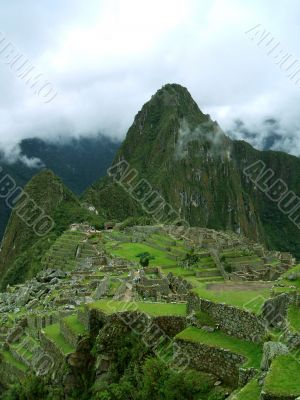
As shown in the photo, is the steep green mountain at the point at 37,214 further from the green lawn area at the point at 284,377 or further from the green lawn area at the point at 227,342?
the green lawn area at the point at 284,377

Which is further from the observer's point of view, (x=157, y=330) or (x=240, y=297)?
(x=157, y=330)

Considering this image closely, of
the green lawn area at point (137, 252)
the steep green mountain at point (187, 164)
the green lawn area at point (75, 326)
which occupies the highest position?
the steep green mountain at point (187, 164)

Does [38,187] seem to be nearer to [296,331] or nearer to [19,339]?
[19,339]

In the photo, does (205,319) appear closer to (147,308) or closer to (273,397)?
(147,308)

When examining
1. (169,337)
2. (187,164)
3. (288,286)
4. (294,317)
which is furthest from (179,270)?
(187,164)

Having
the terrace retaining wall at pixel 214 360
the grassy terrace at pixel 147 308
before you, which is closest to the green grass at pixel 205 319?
the terrace retaining wall at pixel 214 360

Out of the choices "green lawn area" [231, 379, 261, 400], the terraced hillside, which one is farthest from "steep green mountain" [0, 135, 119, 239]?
"green lawn area" [231, 379, 261, 400]

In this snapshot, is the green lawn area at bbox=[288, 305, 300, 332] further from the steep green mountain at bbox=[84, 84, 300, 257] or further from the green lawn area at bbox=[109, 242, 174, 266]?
the steep green mountain at bbox=[84, 84, 300, 257]
